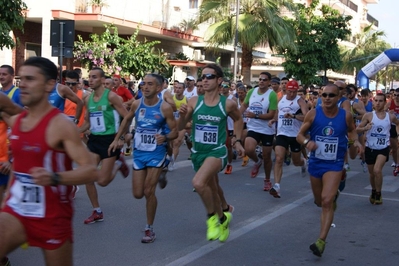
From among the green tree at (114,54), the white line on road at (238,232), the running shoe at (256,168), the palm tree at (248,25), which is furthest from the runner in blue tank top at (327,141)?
the palm tree at (248,25)

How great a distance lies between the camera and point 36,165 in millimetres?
3783

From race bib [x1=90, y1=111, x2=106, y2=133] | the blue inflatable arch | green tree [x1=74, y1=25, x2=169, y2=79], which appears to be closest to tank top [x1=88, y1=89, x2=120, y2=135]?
race bib [x1=90, y1=111, x2=106, y2=133]

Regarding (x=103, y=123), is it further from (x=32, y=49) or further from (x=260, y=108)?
(x=32, y=49)

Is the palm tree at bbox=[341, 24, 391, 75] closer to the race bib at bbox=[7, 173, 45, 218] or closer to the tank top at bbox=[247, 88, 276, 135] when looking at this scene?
the tank top at bbox=[247, 88, 276, 135]

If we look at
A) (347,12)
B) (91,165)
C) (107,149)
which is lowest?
(107,149)

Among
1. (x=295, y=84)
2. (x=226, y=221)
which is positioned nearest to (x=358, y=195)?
(x=295, y=84)

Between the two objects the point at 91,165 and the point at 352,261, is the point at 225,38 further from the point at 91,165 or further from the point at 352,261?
the point at 91,165

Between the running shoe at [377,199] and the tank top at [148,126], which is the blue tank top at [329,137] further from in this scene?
the running shoe at [377,199]

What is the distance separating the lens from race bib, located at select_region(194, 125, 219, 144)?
6969 millimetres

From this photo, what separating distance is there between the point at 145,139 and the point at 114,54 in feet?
58.6

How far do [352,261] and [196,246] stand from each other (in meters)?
1.67

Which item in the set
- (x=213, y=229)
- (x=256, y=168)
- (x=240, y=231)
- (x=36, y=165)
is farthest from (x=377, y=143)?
(x=36, y=165)

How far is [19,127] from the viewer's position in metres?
3.85

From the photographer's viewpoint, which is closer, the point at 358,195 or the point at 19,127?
the point at 19,127
